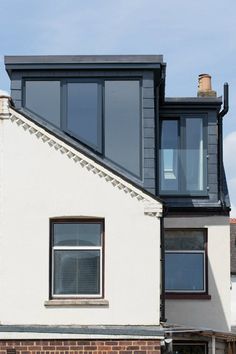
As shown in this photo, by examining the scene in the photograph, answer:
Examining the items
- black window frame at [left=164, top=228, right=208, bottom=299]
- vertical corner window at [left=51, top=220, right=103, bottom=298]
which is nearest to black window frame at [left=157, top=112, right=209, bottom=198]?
black window frame at [left=164, top=228, right=208, bottom=299]

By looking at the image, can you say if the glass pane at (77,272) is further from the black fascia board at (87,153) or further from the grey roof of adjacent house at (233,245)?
the grey roof of adjacent house at (233,245)

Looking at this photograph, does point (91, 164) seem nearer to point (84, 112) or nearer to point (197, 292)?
point (84, 112)

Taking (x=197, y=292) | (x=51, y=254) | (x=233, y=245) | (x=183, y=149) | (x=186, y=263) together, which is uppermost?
(x=183, y=149)

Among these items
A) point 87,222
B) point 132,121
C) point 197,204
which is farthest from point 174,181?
point 87,222

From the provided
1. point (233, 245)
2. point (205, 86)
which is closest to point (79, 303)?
point (205, 86)

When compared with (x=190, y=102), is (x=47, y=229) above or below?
below

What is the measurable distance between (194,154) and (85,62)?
4010mm

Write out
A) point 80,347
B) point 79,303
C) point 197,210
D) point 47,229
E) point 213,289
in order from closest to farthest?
point 80,347, point 79,303, point 47,229, point 197,210, point 213,289

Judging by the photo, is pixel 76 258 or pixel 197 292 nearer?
pixel 76 258

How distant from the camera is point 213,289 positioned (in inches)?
869

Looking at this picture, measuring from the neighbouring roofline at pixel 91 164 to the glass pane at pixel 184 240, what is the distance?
4.28 meters

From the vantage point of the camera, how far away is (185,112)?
2238 cm

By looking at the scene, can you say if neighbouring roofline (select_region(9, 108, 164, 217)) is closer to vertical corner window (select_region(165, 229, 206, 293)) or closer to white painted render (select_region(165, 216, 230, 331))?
white painted render (select_region(165, 216, 230, 331))

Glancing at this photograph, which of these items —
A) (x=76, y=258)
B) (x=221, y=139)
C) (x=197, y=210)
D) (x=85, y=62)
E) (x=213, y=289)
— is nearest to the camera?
(x=76, y=258)
